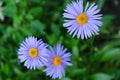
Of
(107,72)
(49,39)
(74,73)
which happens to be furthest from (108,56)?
(49,39)

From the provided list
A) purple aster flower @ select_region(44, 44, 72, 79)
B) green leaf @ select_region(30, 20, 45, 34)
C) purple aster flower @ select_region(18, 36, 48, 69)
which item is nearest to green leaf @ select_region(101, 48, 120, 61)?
green leaf @ select_region(30, 20, 45, 34)

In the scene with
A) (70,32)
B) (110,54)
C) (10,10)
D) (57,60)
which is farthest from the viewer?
(110,54)

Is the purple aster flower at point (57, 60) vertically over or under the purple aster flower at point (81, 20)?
under

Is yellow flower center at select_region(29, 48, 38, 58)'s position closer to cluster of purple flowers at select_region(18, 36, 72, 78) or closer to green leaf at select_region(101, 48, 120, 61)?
cluster of purple flowers at select_region(18, 36, 72, 78)

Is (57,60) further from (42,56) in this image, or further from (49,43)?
(49,43)

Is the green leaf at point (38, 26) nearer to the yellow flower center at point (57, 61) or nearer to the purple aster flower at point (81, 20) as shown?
the yellow flower center at point (57, 61)

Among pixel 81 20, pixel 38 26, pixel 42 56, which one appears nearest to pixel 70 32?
pixel 81 20

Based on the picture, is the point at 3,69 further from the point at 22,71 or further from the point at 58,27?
the point at 58,27

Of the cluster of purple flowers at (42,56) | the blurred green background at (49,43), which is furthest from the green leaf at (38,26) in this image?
the cluster of purple flowers at (42,56)
